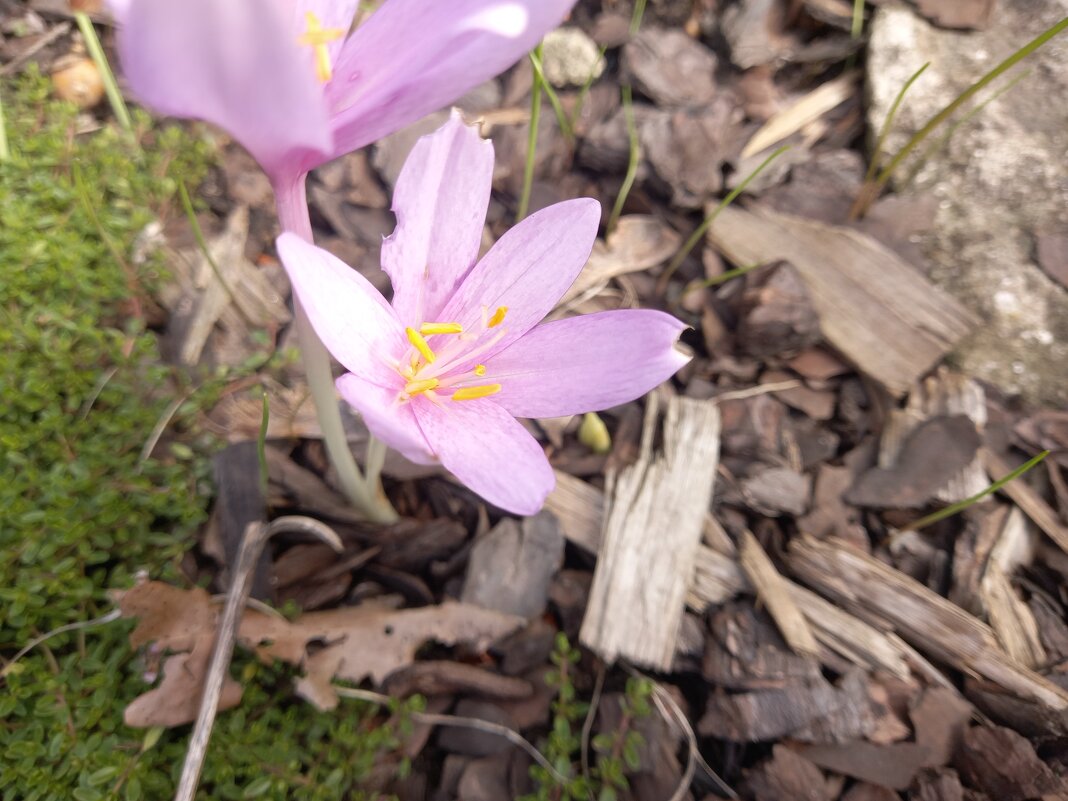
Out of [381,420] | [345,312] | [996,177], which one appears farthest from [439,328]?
[996,177]

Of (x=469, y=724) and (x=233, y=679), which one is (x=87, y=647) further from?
(x=469, y=724)

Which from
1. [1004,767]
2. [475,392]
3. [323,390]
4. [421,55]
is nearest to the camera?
[421,55]

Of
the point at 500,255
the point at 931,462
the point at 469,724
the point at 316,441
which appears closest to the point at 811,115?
the point at 931,462

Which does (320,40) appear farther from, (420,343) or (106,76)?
(106,76)

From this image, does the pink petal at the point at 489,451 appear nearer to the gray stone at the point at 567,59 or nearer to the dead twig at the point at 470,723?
the dead twig at the point at 470,723

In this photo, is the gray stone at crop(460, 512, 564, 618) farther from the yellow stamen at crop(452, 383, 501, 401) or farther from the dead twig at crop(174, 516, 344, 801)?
the yellow stamen at crop(452, 383, 501, 401)

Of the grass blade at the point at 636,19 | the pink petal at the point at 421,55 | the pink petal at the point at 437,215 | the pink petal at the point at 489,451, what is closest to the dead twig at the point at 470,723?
the pink petal at the point at 489,451
